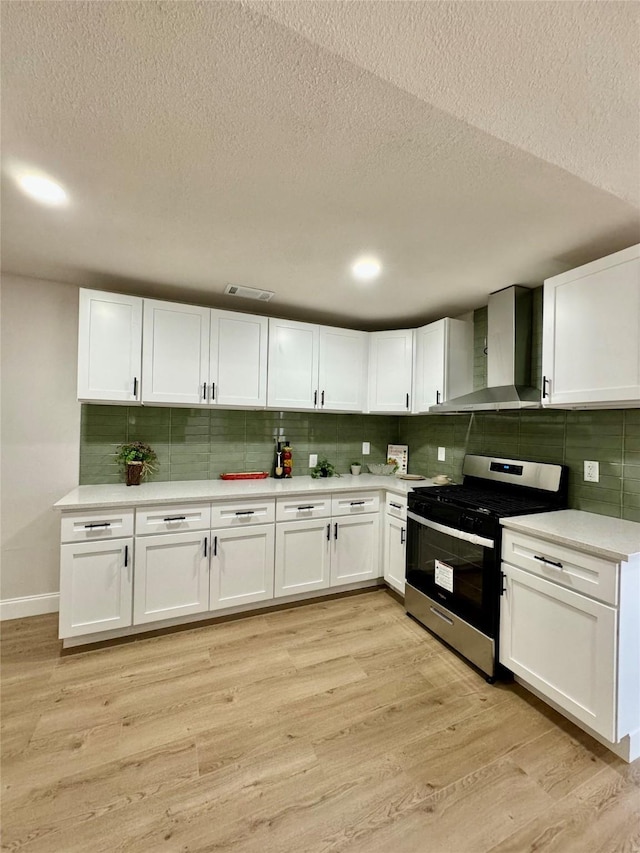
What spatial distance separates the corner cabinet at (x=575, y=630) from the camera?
1.50 metres

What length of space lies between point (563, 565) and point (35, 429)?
11.1 ft

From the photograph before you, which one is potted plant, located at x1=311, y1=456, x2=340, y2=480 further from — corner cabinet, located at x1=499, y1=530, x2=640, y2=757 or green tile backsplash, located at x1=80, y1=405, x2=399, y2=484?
corner cabinet, located at x1=499, y1=530, x2=640, y2=757

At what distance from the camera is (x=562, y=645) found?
1.69 m

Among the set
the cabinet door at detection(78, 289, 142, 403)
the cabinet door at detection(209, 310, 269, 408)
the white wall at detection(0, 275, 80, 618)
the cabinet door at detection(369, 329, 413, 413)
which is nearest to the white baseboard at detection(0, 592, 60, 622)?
the white wall at detection(0, 275, 80, 618)

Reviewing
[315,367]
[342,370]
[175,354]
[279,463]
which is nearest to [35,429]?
[175,354]

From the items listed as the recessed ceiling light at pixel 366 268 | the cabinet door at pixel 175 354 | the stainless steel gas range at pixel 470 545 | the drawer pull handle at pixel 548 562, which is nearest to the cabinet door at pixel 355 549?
the stainless steel gas range at pixel 470 545

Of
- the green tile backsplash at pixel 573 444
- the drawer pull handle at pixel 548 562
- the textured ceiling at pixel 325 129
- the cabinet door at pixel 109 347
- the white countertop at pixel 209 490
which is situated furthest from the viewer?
the cabinet door at pixel 109 347

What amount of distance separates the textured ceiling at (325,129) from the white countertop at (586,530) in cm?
147

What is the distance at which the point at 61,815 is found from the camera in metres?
1.29

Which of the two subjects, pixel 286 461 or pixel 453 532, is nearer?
pixel 453 532

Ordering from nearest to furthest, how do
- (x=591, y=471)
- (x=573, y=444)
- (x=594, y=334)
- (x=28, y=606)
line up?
(x=594, y=334), (x=591, y=471), (x=573, y=444), (x=28, y=606)

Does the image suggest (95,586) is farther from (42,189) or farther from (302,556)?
(42,189)

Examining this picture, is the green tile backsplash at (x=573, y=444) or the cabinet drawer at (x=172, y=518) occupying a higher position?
the green tile backsplash at (x=573, y=444)

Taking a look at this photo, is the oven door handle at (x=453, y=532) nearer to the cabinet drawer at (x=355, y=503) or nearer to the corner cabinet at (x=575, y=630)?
the corner cabinet at (x=575, y=630)
